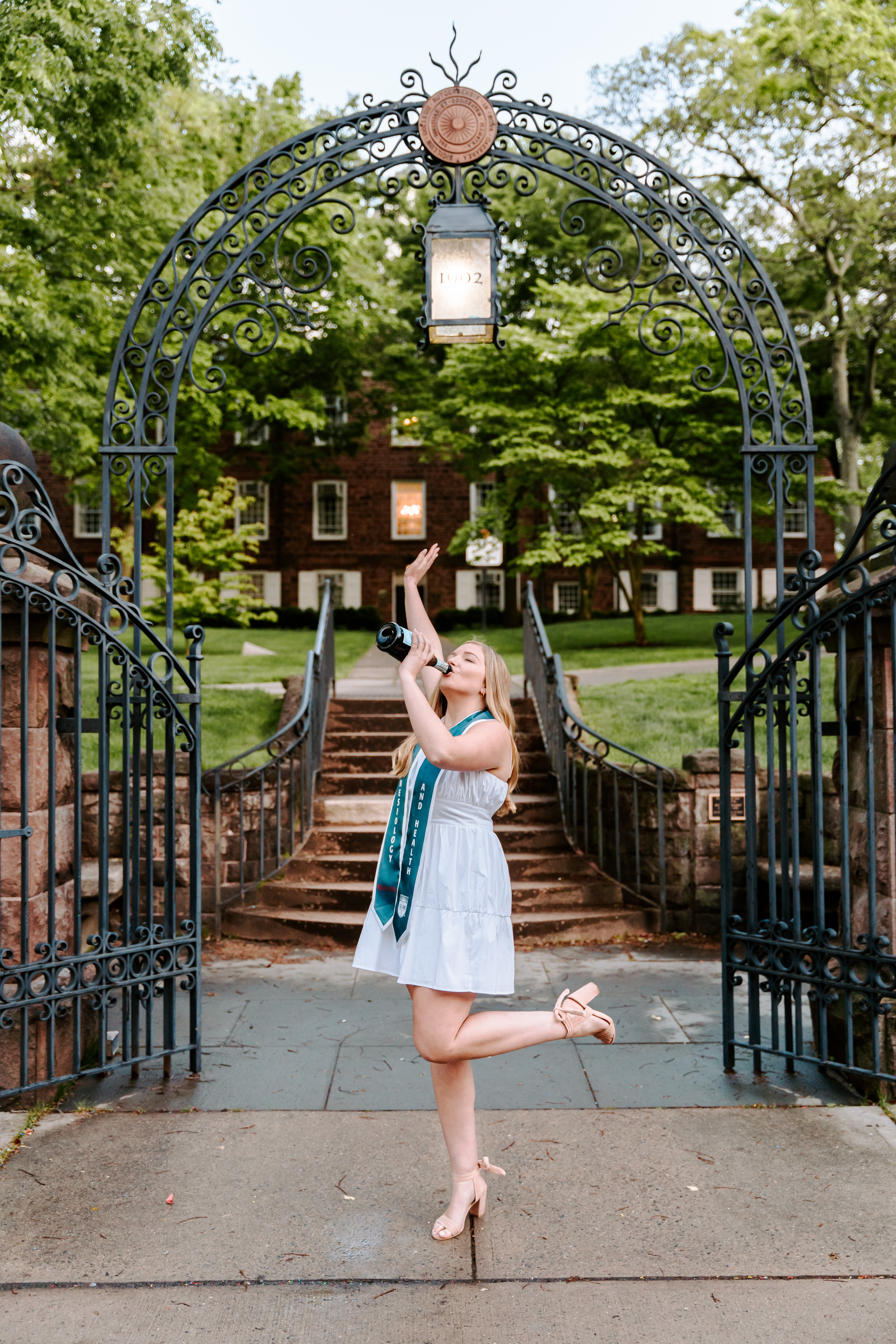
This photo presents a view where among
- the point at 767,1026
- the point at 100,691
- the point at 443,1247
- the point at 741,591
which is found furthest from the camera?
the point at 741,591

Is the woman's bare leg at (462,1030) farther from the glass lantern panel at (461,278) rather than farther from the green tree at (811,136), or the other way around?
the green tree at (811,136)

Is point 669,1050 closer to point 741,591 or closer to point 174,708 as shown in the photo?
point 174,708

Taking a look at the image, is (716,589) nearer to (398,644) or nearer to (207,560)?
(207,560)

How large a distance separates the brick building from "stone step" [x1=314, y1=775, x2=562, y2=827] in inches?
945

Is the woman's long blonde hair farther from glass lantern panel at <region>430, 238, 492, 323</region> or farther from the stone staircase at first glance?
the stone staircase

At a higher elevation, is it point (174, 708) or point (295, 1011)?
point (174, 708)

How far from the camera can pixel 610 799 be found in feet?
25.5

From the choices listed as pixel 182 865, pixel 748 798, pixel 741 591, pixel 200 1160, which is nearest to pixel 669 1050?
pixel 748 798

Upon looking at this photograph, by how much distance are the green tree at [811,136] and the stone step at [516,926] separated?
10.7 metres

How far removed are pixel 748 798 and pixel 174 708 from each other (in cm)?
269

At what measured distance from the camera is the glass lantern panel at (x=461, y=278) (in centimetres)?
505

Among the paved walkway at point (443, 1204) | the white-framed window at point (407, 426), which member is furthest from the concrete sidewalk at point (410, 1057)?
the white-framed window at point (407, 426)

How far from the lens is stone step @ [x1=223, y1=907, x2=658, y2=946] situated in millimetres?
7066

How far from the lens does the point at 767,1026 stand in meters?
5.34
